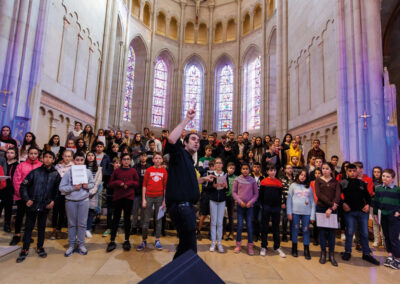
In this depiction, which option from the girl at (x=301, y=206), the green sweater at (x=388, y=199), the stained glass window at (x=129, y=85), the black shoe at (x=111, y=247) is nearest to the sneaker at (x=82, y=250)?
the black shoe at (x=111, y=247)

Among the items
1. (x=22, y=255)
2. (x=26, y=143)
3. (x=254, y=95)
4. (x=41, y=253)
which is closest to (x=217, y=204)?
(x=41, y=253)

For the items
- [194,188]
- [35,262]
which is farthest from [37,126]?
[194,188]

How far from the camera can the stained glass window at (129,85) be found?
668 inches

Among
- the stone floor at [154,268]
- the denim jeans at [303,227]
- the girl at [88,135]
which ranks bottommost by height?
the stone floor at [154,268]

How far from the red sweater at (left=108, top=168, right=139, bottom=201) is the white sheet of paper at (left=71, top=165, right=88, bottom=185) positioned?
1.62ft

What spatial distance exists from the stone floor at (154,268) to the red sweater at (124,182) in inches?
34.6

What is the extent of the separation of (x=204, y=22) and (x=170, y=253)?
1913 cm

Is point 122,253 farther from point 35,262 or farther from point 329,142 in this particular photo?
point 329,142

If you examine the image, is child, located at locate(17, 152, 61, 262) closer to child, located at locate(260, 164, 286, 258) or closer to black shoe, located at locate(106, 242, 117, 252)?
black shoe, located at locate(106, 242, 117, 252)

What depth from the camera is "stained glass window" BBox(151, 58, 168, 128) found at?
18141mm

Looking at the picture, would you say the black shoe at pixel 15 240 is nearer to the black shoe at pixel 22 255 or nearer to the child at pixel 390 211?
the black shoe at pixel 22 255

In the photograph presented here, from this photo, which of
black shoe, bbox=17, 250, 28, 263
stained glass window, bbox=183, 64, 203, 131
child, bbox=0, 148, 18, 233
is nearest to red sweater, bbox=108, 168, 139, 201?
black shoe, bbox=17, 250, 28, 263

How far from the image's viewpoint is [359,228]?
4125mm

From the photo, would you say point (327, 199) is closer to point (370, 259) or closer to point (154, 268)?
point (370, 259)
